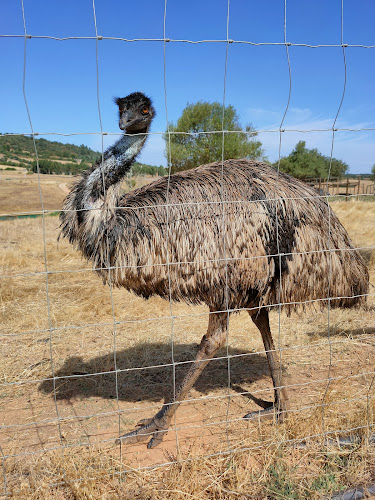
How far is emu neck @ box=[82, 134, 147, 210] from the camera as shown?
2.60 metres

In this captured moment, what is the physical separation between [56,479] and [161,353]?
2215mm

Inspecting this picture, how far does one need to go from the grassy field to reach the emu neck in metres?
0.49

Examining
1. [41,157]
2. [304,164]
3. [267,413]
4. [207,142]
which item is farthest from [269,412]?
[304,164]

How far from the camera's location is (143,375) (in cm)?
406

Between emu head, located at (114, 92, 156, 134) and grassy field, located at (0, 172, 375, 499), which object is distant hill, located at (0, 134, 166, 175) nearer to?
emu head, located at (114, 92, 156, 134)

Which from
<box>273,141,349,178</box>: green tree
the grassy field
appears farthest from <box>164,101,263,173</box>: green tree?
the grassy field

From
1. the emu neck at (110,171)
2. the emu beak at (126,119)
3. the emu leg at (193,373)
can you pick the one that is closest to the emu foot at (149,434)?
the emu leg at (193,373)

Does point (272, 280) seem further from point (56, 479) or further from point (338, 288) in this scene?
point (56, 479)

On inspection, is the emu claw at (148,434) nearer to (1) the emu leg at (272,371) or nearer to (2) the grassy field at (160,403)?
(2) the grassy field at (160,403)

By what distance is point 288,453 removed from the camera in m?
2.60

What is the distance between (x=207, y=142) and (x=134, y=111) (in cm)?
1531

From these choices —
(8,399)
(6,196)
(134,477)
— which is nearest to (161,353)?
(8,399)

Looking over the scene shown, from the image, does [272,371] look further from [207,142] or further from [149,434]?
[207,142]

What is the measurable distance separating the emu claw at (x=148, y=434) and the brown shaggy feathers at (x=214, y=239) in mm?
911
